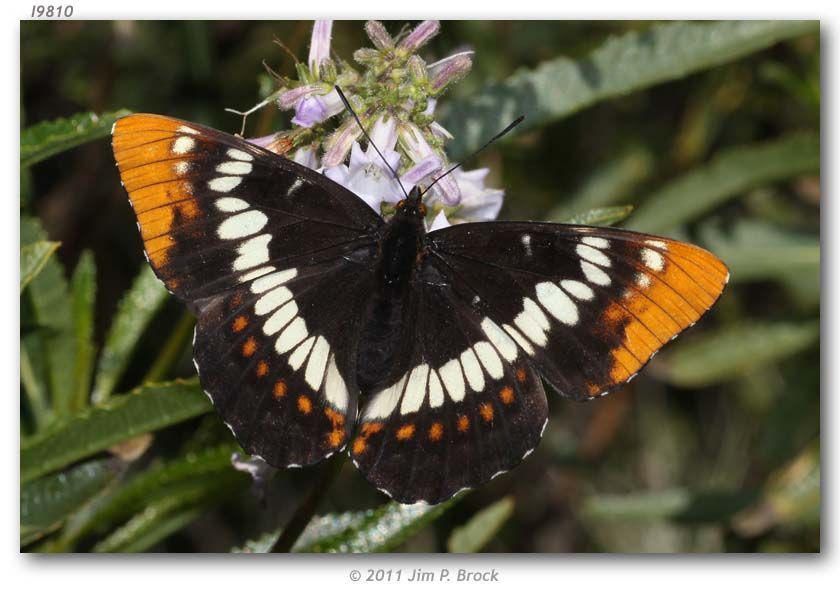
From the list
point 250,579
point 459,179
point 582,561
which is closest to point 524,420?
point 459,179

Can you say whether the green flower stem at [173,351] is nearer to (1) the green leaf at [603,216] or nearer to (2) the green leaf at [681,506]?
(1) the green leaf at [603,216]

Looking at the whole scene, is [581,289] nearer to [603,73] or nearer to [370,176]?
[370,176]

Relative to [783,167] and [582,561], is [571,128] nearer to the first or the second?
[783,167]

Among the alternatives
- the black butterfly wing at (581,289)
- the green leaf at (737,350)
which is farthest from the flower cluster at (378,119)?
the green leaf at (737,350)

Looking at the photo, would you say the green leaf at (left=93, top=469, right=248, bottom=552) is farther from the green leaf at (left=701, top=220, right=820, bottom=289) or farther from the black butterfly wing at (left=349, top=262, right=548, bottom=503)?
the green leaf at (left=701, top=220, right=820, bottom=289)

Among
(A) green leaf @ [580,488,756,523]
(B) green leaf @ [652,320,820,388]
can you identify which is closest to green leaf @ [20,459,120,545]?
(A) green leaf @ [580,488,756,523]

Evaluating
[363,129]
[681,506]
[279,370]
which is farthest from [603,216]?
[681,506]
